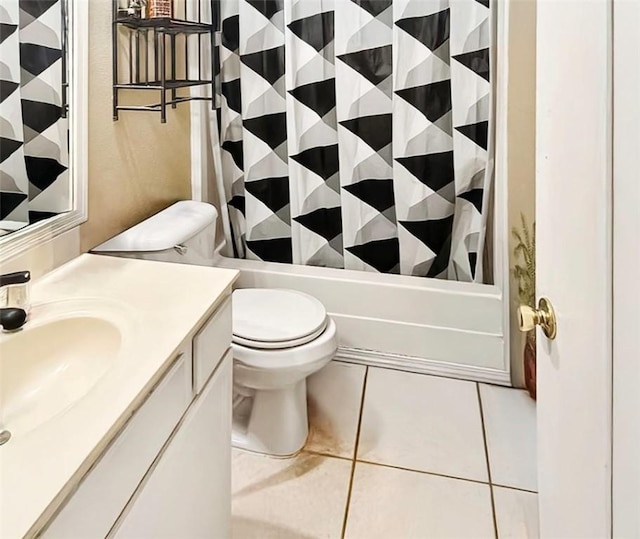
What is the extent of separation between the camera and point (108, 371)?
2.81ft

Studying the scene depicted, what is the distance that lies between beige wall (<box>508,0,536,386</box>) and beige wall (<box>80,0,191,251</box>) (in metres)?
1.22

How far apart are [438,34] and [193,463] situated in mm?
1721

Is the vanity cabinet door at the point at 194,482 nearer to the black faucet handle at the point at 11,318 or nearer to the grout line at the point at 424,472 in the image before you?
the black faucet handle at the point at 11,318

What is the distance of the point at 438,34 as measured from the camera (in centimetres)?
208

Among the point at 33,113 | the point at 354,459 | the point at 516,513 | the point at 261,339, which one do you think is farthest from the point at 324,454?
the point at 33,113

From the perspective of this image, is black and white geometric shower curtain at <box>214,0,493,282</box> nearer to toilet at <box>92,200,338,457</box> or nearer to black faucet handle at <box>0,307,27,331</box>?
toilet at <box>92,200,338,457</box>

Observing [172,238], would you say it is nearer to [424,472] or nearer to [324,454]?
[324,454]

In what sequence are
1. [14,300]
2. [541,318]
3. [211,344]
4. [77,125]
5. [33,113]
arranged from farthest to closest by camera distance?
[77,125] → [33,113] → [211,344] → [14,300] → [541,318]

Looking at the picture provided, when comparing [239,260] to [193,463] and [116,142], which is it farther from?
[193,463]

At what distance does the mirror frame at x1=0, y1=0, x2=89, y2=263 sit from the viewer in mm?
1362

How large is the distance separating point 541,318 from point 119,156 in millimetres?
1281

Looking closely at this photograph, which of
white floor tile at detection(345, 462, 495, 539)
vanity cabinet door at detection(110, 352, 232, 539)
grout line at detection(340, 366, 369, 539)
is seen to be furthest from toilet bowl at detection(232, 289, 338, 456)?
vanity cabinet door at detection(110, 352, 232, 539)

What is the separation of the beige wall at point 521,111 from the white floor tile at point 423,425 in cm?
46

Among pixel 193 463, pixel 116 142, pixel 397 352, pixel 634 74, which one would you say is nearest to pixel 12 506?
pixel 193 463
